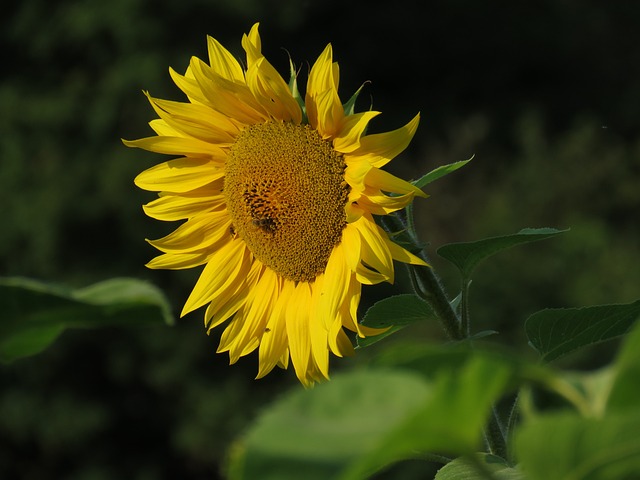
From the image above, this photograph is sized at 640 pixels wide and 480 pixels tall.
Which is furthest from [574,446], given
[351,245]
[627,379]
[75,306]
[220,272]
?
[220,272]

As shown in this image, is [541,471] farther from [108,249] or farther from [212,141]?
[108,249]

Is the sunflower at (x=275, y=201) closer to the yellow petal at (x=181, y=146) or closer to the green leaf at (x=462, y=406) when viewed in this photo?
the yellow petal at (x=181, y=146)

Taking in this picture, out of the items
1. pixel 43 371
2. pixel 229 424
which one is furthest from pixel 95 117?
pixel 229 424

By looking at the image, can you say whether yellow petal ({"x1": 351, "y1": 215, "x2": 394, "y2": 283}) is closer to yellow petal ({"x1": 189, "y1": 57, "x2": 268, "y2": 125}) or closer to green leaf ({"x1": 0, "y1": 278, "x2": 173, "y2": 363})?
yellow petal ({"x1": 189, "y1": 57, "x2": 268, "y2": 125})

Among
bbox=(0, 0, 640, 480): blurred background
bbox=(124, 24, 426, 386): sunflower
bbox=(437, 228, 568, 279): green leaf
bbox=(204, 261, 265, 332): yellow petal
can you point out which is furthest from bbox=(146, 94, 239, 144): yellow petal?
bbox=(0, 0, 640, 480): blurred background

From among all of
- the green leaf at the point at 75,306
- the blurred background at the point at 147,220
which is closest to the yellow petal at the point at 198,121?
the green leaf at the point at 75,306
